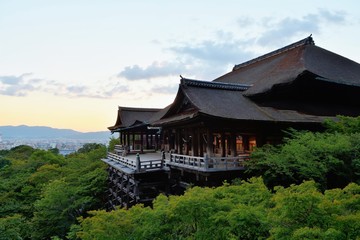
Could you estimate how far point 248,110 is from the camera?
53.6 ft

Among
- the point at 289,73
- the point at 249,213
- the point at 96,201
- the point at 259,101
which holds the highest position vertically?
the point at 289,73

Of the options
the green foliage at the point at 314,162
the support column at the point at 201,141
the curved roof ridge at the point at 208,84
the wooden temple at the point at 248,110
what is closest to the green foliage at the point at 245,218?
the green foliage at the point at 314,162

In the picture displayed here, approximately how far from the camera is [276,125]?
648 inches

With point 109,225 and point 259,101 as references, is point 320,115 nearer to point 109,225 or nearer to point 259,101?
point 259,101

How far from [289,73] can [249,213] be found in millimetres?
14601

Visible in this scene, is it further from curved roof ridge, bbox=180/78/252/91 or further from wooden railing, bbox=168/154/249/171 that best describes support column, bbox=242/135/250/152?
curved roof ridge, bbox=180/78/252/91

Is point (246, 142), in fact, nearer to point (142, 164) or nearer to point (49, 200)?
point (142, 164)

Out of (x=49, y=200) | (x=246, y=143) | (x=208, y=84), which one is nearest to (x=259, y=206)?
(x=246, y=143)

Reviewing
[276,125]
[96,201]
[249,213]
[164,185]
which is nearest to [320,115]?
[276,125]

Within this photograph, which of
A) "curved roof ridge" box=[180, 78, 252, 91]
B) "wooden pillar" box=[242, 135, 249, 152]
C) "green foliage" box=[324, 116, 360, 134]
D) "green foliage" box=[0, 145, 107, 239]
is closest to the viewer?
"green foliage" box=[324, 116, 360, 134]

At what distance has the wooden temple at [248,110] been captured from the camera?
1485 centimetres

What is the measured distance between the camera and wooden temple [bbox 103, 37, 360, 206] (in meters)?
Answer: 14.9

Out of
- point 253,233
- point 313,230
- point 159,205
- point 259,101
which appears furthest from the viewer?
point 259,101

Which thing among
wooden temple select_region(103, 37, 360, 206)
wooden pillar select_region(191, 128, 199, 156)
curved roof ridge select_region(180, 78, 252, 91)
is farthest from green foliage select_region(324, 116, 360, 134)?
wooden pillar select_region(191, 128, 199, 156)
